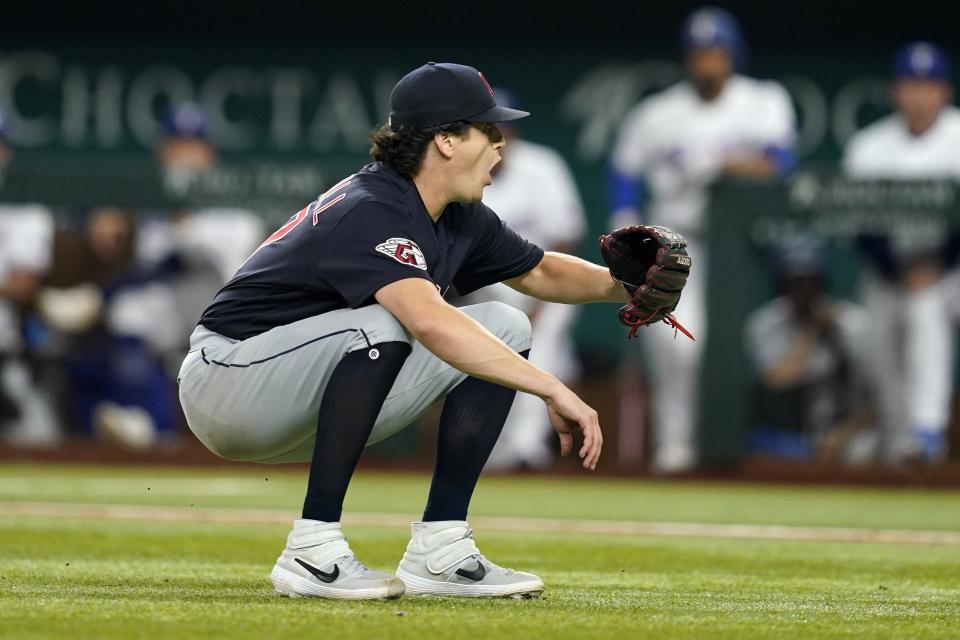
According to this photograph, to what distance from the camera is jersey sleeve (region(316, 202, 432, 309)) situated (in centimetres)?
350

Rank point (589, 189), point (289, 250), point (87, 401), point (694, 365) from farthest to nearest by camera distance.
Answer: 1. point (589, 189)
2. point (87, 401)
3. point (694, 365)
4. point (289, 250)

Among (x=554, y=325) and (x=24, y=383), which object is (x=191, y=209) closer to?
(x=24, y=383)

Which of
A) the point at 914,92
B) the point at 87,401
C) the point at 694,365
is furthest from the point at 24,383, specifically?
the point at 914,92

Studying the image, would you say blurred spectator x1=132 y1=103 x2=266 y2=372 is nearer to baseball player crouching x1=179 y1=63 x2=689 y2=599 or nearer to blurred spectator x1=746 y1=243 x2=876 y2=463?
blurred spectator x1=746 y1=243 x2=876 y2=463

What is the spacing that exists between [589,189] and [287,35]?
89.1 inches

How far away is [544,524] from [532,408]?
105 inches

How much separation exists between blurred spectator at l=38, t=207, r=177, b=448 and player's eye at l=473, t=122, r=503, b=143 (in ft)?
18.1

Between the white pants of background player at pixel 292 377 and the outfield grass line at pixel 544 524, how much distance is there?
2.01 meters

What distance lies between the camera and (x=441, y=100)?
145 inches

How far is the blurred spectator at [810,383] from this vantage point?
8359 millimetres

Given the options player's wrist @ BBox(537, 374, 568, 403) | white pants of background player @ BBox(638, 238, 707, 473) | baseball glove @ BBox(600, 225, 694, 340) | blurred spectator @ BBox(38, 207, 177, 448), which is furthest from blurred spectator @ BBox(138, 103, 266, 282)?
player's wrist @ BBox(537, 374, 568, 403)

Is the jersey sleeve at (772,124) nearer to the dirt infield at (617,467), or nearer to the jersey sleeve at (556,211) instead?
the jersey sleeve at (556,211)

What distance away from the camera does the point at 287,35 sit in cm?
1135

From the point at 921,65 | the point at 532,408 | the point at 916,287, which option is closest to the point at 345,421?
the point at 532,408
